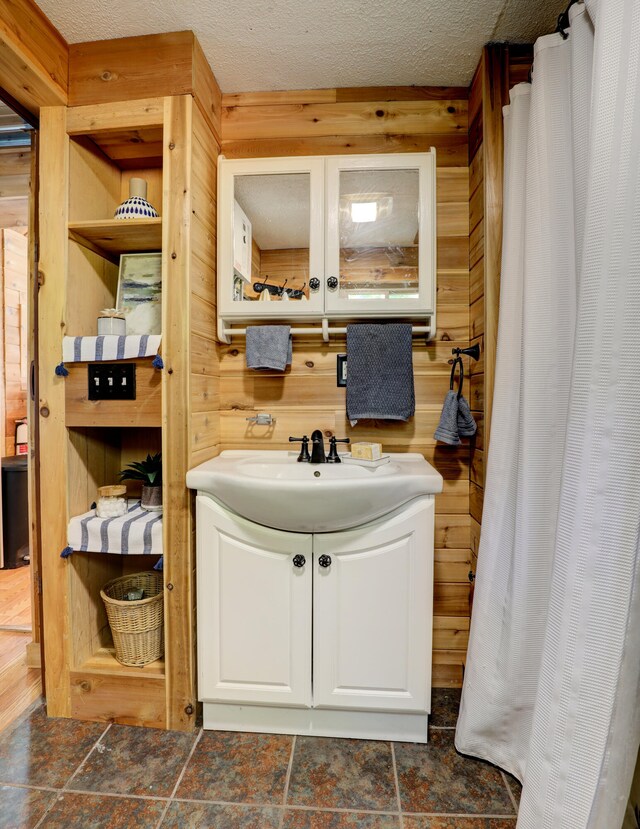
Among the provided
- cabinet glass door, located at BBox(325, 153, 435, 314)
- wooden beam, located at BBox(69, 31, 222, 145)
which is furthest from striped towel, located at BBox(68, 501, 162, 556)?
wooden beam, located at BBox(69, 31, 222, 145)

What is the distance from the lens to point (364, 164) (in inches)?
57.9

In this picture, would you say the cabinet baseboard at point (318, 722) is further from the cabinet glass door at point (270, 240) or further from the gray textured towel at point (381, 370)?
the cabinet glass door at point (270, 240)

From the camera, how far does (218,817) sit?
1.06m

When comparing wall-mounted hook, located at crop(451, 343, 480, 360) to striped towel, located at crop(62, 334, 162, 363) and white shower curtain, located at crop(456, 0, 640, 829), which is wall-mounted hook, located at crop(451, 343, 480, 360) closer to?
white shower curtain, located at crop(456, 0, 640, 829)

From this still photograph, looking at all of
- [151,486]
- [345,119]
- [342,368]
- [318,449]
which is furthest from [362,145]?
[151,486]

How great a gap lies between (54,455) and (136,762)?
98 centimetres

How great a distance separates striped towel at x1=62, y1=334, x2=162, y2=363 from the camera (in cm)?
133

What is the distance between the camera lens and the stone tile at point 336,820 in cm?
104

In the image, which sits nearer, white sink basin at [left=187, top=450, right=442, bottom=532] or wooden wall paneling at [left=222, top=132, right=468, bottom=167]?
white sink basin at [left=187, top=450, right=442, bottom=532]

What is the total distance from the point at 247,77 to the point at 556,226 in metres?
1.26

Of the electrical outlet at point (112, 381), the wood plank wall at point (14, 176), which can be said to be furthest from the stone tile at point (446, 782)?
the wood plank wall at point (14, 176)

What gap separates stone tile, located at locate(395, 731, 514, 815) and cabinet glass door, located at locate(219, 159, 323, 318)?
1.48 m

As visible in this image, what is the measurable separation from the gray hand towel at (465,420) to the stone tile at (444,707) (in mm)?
973

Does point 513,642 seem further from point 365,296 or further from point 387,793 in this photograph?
point 365,296
